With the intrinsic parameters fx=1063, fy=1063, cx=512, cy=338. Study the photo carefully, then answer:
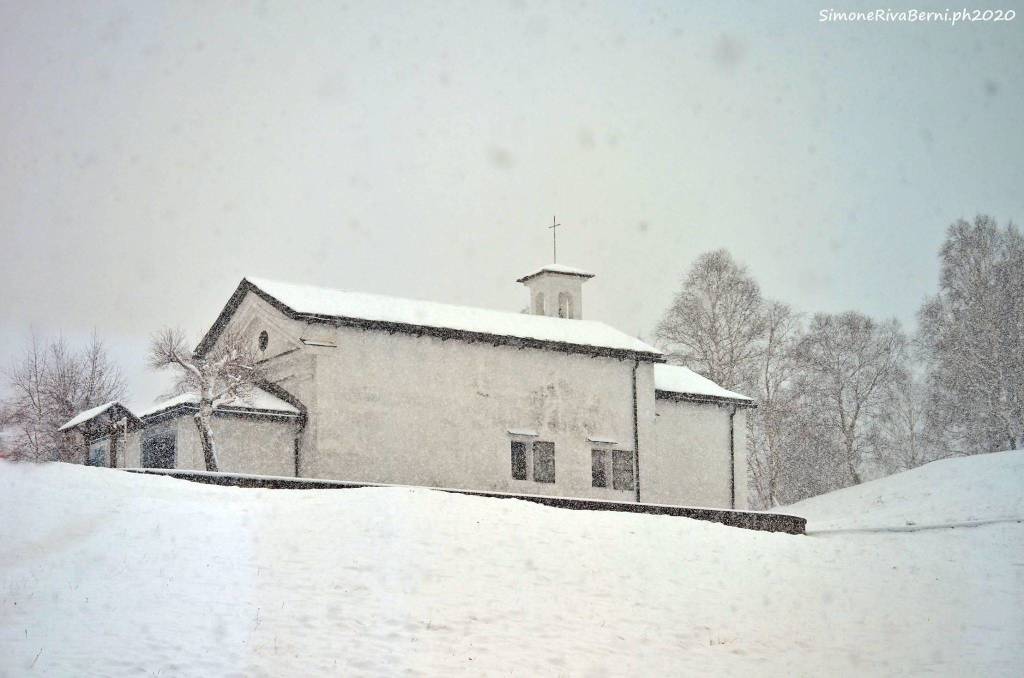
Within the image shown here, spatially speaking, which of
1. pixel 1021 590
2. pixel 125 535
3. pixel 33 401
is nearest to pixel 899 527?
pixel 1021 590

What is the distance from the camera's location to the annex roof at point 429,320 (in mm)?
27953

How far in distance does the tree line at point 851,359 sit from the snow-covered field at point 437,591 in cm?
1920

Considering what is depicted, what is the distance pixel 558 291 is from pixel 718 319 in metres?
9.59

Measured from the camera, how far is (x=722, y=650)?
13.3 m

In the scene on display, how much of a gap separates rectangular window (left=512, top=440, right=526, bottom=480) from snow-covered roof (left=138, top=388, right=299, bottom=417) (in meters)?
6.37

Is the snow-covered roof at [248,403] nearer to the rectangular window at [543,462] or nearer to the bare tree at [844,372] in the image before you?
the rectangular window at [543,462]

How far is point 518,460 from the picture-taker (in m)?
29.9

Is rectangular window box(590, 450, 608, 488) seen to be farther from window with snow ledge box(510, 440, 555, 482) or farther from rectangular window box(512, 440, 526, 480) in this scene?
rectangular window box(512, 440, 526, 480)

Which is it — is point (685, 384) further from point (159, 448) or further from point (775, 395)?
point (159, 448)

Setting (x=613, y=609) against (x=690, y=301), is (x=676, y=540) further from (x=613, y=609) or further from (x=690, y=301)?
(x=690, y=301)

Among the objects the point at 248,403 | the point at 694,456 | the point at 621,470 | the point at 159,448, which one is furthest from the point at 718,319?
the point at 159,448

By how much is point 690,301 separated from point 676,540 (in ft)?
86.0

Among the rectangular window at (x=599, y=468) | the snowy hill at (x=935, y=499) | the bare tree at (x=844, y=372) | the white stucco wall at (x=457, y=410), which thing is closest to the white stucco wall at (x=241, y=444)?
the white stucco wall at (x=457, y=410)

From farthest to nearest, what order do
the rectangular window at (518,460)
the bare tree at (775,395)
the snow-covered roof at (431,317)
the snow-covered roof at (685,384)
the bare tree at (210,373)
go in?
the bare tree at (775,395)
the snow-covered roof at (685,384)
the rectangular window at (518,460)
the snow-covered roof at (431,317)
the bare tree at (210,373)
